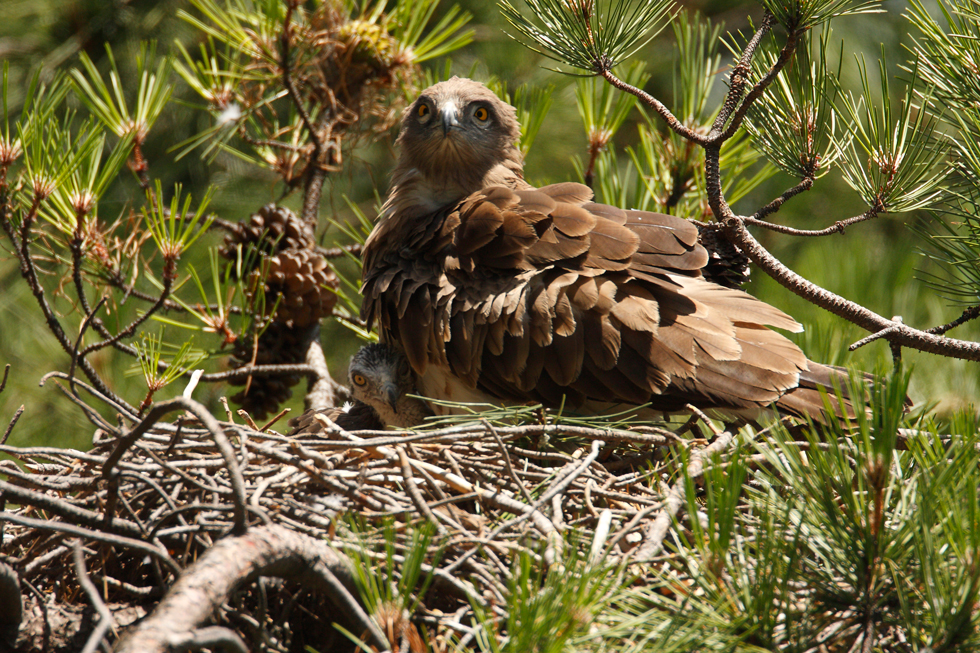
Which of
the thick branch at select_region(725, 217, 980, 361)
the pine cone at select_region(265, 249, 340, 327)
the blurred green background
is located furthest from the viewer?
the blurred green background

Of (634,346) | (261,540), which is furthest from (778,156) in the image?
(261,540)

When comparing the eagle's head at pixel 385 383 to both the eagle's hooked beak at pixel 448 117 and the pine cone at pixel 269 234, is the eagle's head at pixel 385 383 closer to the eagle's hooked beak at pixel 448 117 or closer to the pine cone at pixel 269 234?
the pine cone at pixel 269 234

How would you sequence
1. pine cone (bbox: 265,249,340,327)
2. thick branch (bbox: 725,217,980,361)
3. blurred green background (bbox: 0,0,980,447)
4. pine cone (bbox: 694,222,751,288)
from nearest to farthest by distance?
thick branch (bbox: 725,217,980,361)
pine cone (bbox: 694,222,751,288)
pine cone (bbox: 265,249,340,327)
blurred green background (bbox: 0,0,980,447)

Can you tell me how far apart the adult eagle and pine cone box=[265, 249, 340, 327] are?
0.47 metres

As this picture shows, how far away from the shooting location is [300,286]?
3.46 meters

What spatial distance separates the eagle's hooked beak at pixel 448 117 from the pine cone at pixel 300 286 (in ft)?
2.60

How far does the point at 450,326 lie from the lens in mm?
2799

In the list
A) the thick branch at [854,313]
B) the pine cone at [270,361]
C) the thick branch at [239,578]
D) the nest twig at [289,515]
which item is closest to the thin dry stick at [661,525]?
the nest twig at [289,515]

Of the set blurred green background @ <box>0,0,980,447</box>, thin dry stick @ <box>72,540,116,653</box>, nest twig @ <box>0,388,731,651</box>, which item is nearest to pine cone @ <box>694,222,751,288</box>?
nest twig @ <box>0,388,731,651</box>

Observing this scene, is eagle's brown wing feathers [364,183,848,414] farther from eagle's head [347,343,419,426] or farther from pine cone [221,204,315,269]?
pine cone [221,204,315,269]

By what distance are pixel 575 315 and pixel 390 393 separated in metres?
0.84

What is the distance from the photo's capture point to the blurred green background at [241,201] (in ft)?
16.0

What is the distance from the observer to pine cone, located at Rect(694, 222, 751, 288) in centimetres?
306

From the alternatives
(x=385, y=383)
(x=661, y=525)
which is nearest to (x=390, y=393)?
(x=385, y=383)
